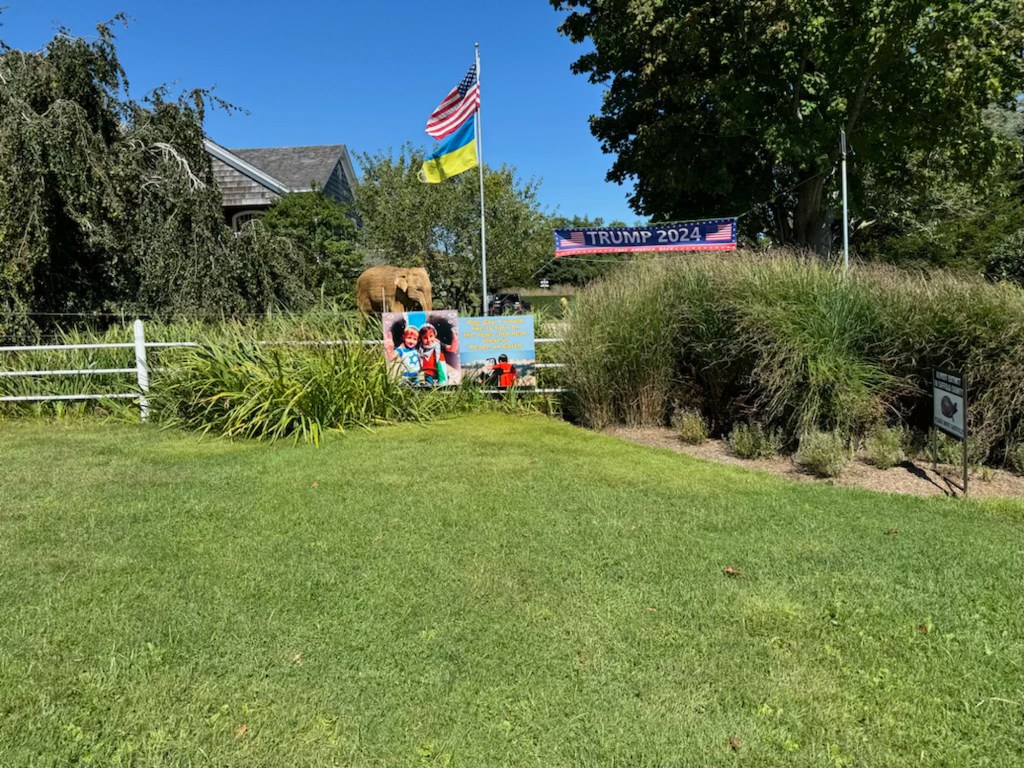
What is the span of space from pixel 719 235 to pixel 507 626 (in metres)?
10.2

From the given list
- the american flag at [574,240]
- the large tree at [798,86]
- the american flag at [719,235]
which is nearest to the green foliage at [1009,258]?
the large tree at [798,86]

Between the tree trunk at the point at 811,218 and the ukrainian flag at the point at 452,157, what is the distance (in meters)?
9.20

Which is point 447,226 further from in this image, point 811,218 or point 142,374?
point 142,374

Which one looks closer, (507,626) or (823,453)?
(507,626)

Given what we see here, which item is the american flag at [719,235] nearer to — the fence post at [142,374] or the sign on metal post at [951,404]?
the sign on metal post at [951,404]

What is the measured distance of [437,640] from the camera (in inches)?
122

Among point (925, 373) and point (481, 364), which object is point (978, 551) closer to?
point (925, 373)

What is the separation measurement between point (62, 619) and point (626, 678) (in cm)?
265

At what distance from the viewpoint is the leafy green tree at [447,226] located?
2144cm

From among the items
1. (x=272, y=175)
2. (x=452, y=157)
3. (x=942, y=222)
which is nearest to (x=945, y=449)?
(x=452, y=157)

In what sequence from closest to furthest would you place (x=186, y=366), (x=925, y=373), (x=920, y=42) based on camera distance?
1. (x=925, y=373)
2. (x=186, y=366)
3. (x=920, y=42)

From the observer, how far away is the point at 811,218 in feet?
55.5

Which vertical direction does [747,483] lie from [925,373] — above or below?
below

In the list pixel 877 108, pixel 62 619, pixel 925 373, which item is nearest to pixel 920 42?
pixel 877 108
